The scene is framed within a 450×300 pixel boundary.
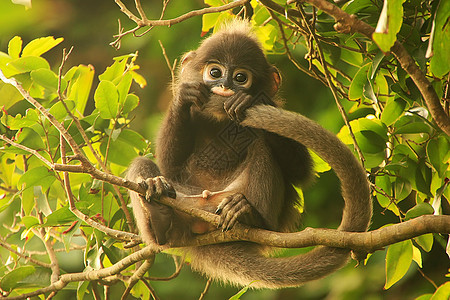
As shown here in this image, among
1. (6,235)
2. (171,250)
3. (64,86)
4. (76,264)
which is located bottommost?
(76,264)

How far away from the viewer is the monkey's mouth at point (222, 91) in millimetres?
3111

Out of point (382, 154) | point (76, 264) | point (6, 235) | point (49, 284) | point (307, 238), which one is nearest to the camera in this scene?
point (307, 238)

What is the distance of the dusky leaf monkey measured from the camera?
238 cm

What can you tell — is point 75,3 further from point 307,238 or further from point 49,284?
point 307,238

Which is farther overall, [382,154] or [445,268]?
[445,268]

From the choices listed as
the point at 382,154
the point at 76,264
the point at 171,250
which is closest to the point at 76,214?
the point at 171,250

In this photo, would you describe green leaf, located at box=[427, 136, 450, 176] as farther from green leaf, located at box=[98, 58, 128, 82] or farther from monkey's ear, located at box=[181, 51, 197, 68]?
green leaf, located at box=[98, 58, 128, 82]

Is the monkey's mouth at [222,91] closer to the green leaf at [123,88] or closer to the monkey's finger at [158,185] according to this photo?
the green leaf at [123,88]

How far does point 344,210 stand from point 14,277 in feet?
6.54

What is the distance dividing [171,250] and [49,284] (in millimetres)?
858

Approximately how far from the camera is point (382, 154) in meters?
2.71

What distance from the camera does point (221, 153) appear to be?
11.2 feet

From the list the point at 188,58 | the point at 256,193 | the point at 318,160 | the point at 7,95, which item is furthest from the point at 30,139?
the point at 318,160

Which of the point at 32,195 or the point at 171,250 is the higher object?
the point at 32,195
